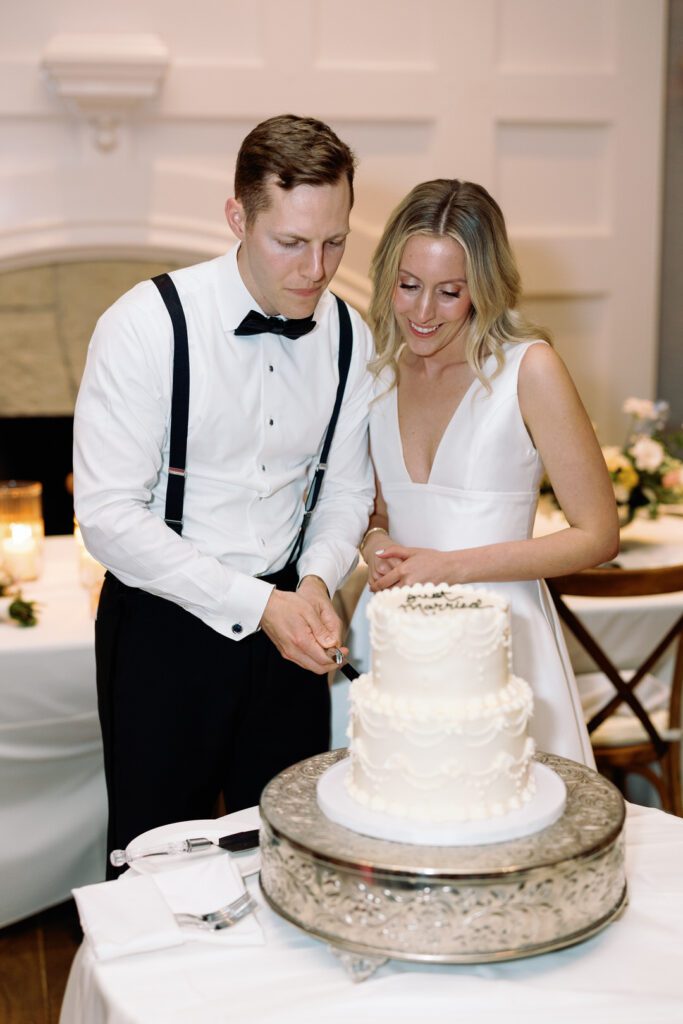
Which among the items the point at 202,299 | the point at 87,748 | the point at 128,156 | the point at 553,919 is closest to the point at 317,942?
the point at 553,919

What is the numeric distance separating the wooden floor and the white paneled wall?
2457 millimetres

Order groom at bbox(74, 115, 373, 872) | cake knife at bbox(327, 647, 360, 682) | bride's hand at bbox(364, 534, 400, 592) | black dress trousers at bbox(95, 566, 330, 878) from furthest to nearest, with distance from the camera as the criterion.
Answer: bride's hand at bbox(364, 534, 400, 592)
black dress trousers at bbox(95, 566, 330, 878)
groom at bbox(74, 115, 373, 872)
cake knife at bbox(327, 647, 360, 682)

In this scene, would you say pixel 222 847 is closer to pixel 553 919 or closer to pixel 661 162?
pixel 553 919

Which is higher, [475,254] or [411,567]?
[475,254]

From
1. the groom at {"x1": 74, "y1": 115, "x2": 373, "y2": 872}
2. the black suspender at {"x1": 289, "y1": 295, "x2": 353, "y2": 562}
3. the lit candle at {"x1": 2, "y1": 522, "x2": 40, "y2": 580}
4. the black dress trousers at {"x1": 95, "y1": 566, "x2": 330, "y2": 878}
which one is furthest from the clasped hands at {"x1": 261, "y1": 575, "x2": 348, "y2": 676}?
the lit candle at {"x1": 2, "y1": 522, "x2": 40, "y2": 580}

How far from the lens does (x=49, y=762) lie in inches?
118

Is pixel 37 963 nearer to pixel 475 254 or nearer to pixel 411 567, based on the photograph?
pixel 411 567

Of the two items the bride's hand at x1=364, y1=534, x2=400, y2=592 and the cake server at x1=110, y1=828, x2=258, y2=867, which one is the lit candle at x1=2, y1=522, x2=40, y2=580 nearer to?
the bride's hand at x1=364, y1=534, x2=400, y2=592

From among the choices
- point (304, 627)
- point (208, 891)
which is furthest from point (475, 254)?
point (208, 891)

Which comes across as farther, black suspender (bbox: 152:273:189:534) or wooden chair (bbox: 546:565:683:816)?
wooden chair (bbox: 546:565:683:816)

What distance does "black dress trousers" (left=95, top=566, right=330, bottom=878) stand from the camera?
2.13m

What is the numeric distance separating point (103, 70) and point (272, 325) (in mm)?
2391

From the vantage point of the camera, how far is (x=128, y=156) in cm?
436

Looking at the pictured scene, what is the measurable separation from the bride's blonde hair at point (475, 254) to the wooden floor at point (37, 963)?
184 centimetres
